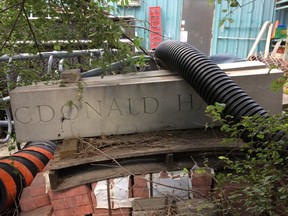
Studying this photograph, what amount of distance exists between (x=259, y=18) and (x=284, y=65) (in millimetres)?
3921

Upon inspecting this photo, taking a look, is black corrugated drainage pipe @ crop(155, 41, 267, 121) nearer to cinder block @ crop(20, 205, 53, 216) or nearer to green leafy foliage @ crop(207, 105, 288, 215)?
green leafy foliage @ crop(207, 105, 288, 215)

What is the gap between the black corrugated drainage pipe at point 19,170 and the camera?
9.65ft

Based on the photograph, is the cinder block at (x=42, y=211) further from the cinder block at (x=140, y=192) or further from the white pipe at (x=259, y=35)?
the white pipe at (x=259, y=35)

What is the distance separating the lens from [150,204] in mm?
2291

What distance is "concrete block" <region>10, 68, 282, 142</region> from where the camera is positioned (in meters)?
2.70

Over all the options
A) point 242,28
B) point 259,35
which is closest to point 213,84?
point 259,35

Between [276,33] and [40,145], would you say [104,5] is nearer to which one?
[40,145]

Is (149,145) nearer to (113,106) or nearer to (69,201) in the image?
(113,106)

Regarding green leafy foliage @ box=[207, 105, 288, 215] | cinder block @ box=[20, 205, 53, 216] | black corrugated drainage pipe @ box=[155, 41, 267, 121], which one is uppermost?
black corrugated drainage pipe @ box=[155, 41, 267, 121]

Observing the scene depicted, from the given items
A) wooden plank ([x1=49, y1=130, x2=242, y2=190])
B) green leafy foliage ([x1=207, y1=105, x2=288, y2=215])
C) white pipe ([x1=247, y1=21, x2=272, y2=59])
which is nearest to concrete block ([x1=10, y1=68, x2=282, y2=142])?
wooden plank ([x1=49, y1=130, x2=242, y2=190])

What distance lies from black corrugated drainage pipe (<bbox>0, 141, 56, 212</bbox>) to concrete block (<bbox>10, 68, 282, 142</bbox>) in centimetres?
54

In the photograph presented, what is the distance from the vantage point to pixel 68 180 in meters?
2.39

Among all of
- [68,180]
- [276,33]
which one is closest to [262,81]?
[68,180]

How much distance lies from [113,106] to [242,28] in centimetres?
848
